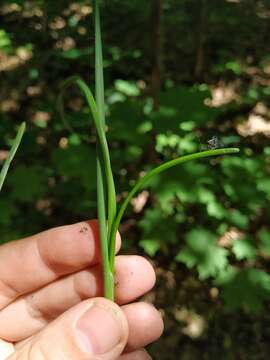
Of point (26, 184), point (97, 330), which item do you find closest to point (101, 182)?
point (97, 330)

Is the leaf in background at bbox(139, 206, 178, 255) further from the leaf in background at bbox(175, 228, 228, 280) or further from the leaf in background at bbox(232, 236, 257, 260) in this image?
the leaf in background at bbox(232, 236, 257, 260)

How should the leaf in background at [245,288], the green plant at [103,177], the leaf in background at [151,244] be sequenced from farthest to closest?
the leaf in background at [151,244] → the leaf in background at [245,288] → the green plant at [103,177]

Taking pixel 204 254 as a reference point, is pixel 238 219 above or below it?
above

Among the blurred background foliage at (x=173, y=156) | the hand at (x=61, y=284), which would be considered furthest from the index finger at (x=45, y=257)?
the blurred background foliage at (x=173, y=156)

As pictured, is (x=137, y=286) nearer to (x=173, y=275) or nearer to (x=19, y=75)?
(x=173, y=275)

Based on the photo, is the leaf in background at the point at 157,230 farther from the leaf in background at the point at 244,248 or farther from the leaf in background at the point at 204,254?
the leaf in background at the point at 244,248

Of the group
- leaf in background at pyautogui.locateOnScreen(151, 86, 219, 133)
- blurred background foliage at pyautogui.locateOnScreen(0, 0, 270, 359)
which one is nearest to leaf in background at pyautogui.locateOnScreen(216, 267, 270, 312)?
blurred background foliage at pyautogui.locateOnScreen(0, 0, 270, 359)

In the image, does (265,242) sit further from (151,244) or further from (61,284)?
(61,284)
